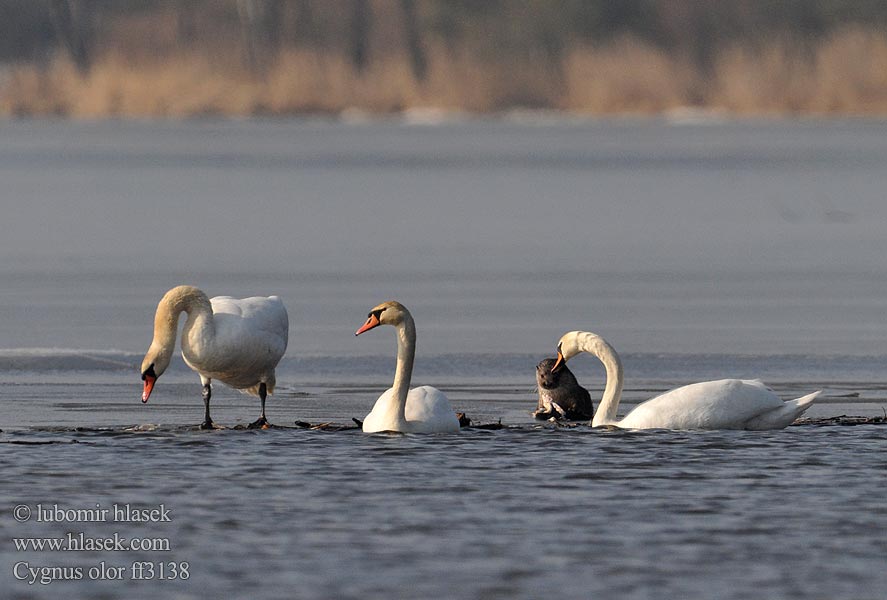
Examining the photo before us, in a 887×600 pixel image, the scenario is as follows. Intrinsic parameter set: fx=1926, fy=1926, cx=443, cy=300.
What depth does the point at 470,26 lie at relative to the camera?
49.9 m

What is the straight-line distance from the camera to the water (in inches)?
243

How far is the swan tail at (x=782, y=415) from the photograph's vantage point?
8.29 metres

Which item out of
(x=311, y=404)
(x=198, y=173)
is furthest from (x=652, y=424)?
(x=198, y=173)

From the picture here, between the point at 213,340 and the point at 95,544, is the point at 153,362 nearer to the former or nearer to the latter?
the point at 213,340

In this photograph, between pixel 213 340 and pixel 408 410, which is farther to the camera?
pixel 213 340

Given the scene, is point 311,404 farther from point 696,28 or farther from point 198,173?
point 696,28

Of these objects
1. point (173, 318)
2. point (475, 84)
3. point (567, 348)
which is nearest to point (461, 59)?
point (475, 84)

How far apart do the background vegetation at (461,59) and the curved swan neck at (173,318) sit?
27.6 m

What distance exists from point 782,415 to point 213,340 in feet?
8.36

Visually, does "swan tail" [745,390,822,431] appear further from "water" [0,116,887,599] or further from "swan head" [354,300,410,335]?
"swan head" [354,300,410,335]

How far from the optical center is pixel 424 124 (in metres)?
39.2

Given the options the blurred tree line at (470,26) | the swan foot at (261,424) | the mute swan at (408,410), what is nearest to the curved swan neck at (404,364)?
the mute swan at (408,410)

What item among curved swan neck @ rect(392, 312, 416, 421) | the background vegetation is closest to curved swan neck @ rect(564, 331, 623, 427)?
curved swan neck @ rect(392, 312, 416, 421)

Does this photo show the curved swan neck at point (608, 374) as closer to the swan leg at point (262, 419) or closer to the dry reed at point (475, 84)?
the swan leg at point (262, 419)
